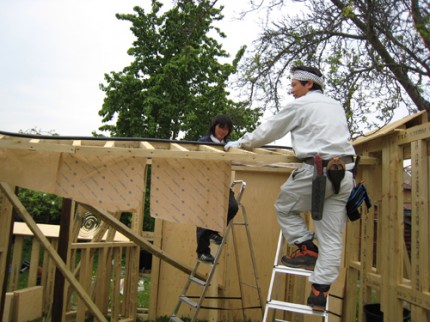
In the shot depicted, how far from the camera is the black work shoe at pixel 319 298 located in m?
3.16

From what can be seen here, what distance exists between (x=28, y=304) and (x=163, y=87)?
10.7m

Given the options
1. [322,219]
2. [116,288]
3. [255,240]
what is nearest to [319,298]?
[322,219]

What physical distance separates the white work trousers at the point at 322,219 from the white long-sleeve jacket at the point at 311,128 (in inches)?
6.6

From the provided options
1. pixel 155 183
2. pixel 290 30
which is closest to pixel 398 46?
pixel 290 30

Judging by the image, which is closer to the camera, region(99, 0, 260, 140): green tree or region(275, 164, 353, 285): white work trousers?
region(275, 164, 353, 285): white work trousers

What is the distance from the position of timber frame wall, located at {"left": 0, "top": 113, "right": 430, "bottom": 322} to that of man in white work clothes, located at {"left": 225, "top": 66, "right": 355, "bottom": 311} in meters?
0.20

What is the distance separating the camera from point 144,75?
16078 mm

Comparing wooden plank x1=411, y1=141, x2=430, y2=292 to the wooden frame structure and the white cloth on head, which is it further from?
the wooden frame structure

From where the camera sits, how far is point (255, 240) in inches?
248

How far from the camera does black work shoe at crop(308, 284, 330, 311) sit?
3160 millimetres

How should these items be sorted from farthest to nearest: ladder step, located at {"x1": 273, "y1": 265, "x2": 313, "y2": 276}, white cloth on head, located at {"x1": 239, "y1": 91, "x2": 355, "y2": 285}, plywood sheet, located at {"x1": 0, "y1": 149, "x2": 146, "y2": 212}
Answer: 1. plywood sheet, located at {"x1": 0, "y1": 149, "x2": 146, "y2": 212}
2. ladder step, located at {"x1": 273, "y1": 265, "x2": 313, "y2": 276}
3. white cloth on head, located at {"x1": 239, "y1": 91, "x2": 355, "y2": 285}

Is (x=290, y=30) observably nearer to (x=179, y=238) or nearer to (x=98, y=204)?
(x=179, y=238)

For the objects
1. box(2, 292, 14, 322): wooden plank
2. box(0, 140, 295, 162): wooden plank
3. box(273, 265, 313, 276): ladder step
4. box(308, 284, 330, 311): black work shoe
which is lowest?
box(2, 292, 14, 322): wooden plank

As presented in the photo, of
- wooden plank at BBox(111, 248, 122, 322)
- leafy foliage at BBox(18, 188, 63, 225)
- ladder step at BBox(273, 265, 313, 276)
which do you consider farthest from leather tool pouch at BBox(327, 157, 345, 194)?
leafy foliage at BBox(18, 188, 63, 225)
